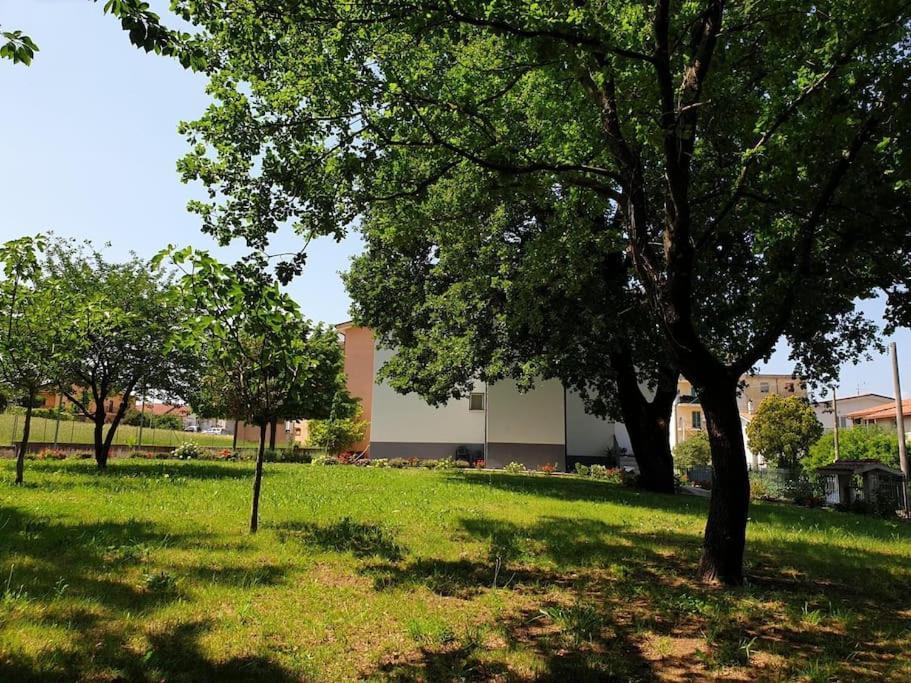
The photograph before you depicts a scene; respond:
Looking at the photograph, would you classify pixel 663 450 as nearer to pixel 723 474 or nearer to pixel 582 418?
pixel 723 474

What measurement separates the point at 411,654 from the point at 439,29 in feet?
17.8

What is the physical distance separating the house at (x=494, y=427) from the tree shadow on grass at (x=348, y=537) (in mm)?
19742

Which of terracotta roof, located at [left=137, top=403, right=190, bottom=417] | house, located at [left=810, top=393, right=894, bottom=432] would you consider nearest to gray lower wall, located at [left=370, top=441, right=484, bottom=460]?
terracotta roof, located at [left=137, top=403, right=190, bottom=417]

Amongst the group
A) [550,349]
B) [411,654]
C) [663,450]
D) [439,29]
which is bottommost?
[411,654]

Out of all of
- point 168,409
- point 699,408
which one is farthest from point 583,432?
point 168,409

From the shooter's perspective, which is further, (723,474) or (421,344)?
(421,344)

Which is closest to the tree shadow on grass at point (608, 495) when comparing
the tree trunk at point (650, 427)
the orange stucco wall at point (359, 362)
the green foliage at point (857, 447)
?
the tree trunk at point (650, 427)

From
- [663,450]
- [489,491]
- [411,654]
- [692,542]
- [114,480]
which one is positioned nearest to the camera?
[411,654]

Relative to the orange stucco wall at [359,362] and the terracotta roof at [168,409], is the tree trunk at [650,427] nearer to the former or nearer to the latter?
the terracotta roof at [168,409]

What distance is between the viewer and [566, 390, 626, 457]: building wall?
3294 cm

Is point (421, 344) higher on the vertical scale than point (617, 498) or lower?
higher

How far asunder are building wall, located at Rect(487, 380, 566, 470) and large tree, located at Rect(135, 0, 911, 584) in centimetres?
2196

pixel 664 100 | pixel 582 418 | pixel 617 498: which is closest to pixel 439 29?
pixel 664 100

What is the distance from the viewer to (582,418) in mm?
33500
